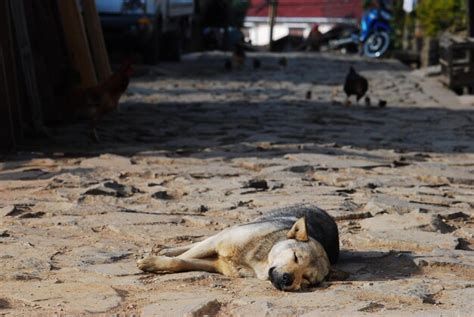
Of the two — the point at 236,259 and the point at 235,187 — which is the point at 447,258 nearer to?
the point at 236,259

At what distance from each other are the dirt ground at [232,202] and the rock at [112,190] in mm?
24

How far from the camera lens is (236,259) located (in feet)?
17.6

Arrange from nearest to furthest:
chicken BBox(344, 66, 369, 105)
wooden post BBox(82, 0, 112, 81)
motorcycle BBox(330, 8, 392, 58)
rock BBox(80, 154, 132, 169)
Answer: rock BBox(80, 154, 132, 169) < wooden post BBox(82, 0, 112, 81) < chicken BBox(344, 66, 369, 105) < motorcycle BBox(330, 8, 392, 58)

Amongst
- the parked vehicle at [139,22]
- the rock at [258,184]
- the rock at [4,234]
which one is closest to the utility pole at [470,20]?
the parked vehicle at [139,22]

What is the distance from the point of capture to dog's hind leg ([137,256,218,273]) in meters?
5.46

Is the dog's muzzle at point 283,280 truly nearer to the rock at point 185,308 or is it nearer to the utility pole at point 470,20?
the rock at point 185,308

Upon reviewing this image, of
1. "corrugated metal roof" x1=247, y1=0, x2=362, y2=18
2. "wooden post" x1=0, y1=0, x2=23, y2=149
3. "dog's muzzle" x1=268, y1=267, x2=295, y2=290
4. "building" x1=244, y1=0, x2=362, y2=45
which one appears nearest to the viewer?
"dog's muzzle" x1=268, y1=267, x2=295, y2=290

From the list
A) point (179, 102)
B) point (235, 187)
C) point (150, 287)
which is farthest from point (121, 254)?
point (179, 102)

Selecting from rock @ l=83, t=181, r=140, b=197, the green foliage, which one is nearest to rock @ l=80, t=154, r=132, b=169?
rock @ l=83, t=181, r=140, b=197

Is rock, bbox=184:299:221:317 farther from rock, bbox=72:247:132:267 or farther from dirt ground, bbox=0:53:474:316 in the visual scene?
rock, bbox=72:247:132:267

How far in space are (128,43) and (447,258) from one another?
19.7 metres

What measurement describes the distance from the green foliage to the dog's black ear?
20.0m

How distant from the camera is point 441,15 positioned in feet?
87.5

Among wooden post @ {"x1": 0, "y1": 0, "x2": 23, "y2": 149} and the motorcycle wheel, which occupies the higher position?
wooden post @ {"x1": 0, "y1": 0, "x2": 23, "y2": 149}
